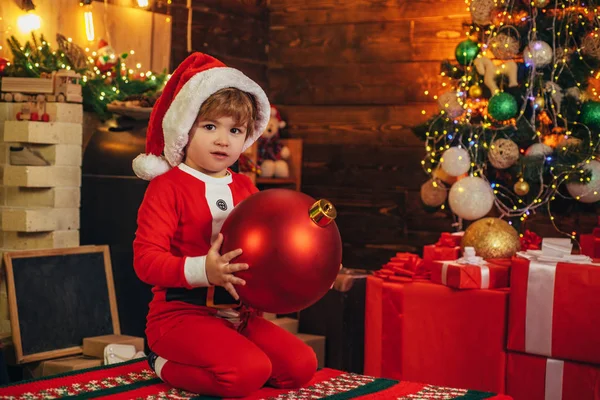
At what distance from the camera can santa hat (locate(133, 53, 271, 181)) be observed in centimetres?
227

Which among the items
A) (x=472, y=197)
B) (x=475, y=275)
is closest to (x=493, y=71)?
(x=472, y=197)

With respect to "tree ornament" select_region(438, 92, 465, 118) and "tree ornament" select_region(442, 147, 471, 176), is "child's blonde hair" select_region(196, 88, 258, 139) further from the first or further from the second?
"tree ornament" select_region(438, 92, 465, 118)

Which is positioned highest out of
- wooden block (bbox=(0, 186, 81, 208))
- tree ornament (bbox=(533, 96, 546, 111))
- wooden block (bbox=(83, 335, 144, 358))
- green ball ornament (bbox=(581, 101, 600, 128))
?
tree ornament (bbox=(533, 96, 546, 111))

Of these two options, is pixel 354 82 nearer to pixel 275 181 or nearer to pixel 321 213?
pixel 275 181

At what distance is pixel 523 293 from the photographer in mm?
2945

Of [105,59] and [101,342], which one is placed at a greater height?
[105,59]

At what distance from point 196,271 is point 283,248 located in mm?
241

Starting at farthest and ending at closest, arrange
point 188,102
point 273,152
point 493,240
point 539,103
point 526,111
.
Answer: point 273,152 < point 526,111 < point 539,103 < point 493,240 < point 188,102

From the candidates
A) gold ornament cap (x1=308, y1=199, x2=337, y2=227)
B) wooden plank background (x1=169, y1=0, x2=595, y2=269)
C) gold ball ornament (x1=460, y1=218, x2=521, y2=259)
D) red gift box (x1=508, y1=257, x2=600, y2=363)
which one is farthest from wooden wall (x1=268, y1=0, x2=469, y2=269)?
gold ornament cap (x1=308, y1=199, x2=337, y2=227)

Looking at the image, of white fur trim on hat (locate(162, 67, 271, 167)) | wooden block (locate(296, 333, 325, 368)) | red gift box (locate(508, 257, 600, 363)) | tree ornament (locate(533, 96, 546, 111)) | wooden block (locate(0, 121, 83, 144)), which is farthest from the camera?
tree ornament (locate(533, 96, 546, 111))

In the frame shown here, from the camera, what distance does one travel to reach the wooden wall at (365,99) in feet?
15.2

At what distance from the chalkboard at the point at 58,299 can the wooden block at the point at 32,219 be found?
0.38ft

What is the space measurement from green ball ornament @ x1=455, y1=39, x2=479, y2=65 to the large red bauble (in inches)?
78.8

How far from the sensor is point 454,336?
3.12 m
